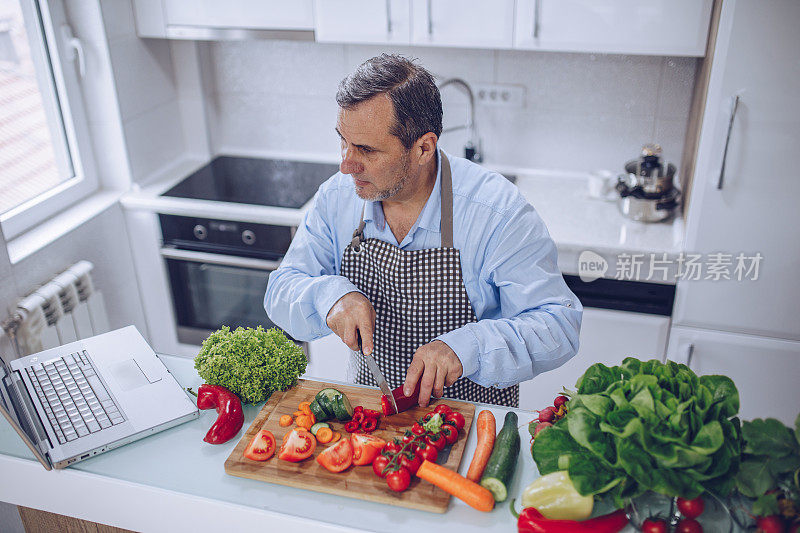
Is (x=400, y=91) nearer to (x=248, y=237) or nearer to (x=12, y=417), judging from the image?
(x=12, y=417)

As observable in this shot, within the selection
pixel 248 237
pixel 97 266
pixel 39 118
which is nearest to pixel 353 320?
pixel 248 237

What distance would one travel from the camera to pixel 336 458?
119cm

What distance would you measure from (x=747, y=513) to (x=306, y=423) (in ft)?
2.43

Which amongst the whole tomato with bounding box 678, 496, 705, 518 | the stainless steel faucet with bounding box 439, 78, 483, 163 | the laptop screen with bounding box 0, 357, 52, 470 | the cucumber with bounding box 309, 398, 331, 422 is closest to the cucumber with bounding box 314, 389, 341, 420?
the cucumber with bounding box 309, 398, 331, 422

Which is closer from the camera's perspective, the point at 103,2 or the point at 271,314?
the point at 271,314

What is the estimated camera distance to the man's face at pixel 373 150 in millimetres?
1394

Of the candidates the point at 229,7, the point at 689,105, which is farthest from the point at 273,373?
the point at 689,105

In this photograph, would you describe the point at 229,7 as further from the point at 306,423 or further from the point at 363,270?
the point at 306,423

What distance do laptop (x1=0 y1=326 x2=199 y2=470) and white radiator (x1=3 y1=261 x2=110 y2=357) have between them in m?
0.86

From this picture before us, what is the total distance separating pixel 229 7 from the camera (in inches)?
101

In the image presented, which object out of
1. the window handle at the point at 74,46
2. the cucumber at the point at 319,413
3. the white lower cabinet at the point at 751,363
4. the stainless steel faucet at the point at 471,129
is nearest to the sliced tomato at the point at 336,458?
the cucumber at the point at 319,413

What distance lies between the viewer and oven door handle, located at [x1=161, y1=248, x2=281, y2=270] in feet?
8.66

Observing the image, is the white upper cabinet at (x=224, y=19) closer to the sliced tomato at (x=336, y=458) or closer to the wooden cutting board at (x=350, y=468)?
the wooden cutting board at (x=350, y=468)

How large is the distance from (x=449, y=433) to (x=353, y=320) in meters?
0.31
